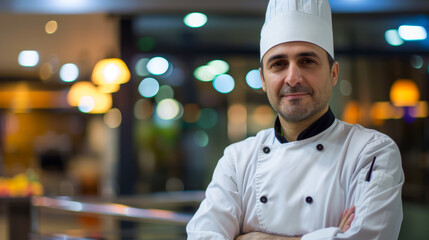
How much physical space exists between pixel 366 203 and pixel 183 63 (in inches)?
179

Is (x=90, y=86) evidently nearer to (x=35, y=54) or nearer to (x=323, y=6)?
(x=35, y=54)

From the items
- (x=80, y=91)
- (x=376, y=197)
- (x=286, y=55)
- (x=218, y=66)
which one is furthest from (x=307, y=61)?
(x=80, y=91)

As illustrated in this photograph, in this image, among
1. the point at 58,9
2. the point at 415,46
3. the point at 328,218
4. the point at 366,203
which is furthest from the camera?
the point at 415,46

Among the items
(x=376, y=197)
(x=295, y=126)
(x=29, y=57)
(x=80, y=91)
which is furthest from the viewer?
(x=29, y=57)

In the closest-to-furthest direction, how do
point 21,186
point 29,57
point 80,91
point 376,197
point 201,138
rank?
1. point 376,197
2. point 201,138
3. point 21,186
4. point 80,91
5. point 29,57

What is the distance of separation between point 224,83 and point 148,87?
0.78m

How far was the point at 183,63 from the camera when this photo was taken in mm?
5773

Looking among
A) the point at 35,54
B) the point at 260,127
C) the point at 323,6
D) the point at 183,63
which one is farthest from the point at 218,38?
the point at 323,6

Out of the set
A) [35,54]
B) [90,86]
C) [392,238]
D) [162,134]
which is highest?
[35,54]

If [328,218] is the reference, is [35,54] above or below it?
above

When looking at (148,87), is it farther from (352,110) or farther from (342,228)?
(342,228)

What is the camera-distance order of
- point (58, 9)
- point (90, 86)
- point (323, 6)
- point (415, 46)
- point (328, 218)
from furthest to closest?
point (90, 86) → point (415, 46) → point (58, 9) → point (323, 6) → point (328, 218)

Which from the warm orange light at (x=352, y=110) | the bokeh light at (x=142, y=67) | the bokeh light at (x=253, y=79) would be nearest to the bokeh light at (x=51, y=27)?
the bokeh light at (x=142, y=67)

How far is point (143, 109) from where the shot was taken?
19.0 feet
